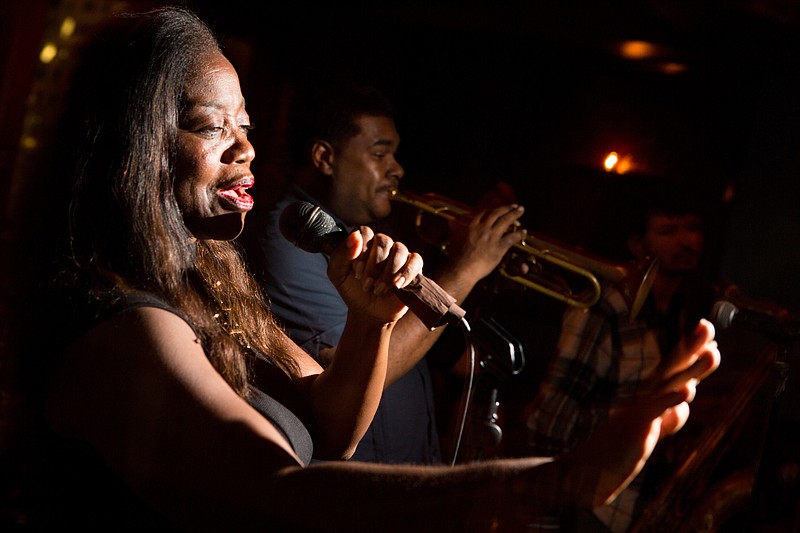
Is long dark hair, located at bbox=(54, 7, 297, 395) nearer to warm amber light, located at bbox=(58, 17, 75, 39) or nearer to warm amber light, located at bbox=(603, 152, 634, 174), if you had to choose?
warm amber light, located at bbox=(58, 17, 75, 39)

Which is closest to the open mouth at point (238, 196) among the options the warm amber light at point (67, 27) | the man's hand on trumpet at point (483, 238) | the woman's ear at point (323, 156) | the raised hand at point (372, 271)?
the raised hand at point (372, 271)

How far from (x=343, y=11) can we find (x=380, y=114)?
261mm

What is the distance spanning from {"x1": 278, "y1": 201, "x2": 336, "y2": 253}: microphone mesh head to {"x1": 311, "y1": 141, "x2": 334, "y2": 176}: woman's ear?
44 cm

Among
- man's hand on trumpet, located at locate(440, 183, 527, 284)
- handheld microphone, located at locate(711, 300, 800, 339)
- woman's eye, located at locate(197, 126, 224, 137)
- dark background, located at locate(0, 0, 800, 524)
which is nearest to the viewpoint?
woman's eye, located at locate(197, 126, 224, 137)

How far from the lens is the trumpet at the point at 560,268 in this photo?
191 cm

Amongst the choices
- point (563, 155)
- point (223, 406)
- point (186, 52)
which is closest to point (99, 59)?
point (186, 52)

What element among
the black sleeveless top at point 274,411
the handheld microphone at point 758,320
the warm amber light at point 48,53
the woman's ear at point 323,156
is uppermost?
the warm amber light at point 48,53

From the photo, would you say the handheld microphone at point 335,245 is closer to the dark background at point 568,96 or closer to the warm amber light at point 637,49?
the dark background at point 568,96

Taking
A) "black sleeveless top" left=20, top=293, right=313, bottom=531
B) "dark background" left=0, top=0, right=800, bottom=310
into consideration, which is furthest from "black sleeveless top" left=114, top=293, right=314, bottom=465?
"dark background" left=0, top=0, right=800, bottom=310

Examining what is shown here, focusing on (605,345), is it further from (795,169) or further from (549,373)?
(795,169)

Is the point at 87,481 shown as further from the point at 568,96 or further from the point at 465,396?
the point at 568,96

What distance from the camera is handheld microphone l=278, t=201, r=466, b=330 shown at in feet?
4.02

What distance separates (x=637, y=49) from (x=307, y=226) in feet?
3.26

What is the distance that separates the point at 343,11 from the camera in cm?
187
